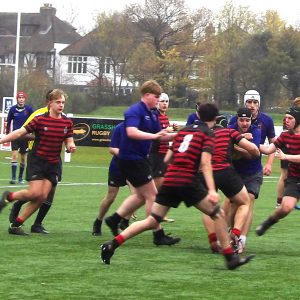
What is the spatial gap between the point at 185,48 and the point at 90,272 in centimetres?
6517

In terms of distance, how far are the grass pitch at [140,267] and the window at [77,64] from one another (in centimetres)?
7615

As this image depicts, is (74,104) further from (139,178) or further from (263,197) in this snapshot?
(139,178)

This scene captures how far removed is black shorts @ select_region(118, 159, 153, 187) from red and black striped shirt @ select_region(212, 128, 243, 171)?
0.89 metres

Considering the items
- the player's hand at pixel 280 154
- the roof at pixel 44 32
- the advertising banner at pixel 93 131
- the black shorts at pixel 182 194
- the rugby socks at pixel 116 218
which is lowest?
the advertising banner at pixel 93 131

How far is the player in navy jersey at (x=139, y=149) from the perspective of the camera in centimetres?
1151

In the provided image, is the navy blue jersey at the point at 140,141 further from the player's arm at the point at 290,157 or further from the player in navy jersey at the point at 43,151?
the player's arm at the point at 290,157

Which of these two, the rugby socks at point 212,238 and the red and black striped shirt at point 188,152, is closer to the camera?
the red and black striped shirt at point 188,152

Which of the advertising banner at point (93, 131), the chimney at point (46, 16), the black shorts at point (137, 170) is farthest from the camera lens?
the chimney at point (46, 16)

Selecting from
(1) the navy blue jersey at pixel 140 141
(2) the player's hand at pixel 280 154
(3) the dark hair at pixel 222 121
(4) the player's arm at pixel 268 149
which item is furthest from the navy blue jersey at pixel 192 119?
(2) the player's hand at pixel 280 154

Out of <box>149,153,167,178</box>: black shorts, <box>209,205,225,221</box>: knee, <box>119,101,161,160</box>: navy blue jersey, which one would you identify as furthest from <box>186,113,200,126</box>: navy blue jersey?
<box>209,205,225,221</box>: knee

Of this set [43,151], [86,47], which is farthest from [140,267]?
[86,47]

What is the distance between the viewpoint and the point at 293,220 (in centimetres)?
1623

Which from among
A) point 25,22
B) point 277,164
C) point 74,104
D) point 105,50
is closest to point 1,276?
point 277,164

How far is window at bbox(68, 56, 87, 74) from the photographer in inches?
3600
